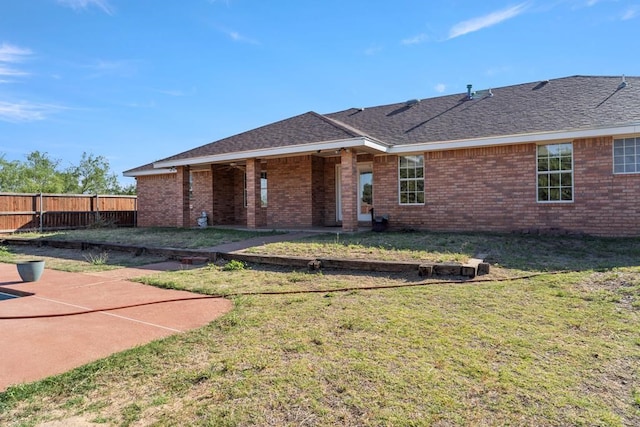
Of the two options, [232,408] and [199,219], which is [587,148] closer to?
[232,408]

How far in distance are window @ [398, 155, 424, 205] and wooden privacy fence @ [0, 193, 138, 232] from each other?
55.7ft

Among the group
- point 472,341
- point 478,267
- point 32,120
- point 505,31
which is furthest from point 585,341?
point 32,120

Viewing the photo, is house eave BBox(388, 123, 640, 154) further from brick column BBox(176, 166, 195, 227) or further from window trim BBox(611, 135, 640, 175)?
brick column BBox(176, 166, 195, 227)

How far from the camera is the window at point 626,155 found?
1036cm

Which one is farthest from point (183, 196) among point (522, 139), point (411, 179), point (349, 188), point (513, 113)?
point (513, 113)

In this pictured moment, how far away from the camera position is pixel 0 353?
155 inches

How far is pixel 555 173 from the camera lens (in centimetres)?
1124

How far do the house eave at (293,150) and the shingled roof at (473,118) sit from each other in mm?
117

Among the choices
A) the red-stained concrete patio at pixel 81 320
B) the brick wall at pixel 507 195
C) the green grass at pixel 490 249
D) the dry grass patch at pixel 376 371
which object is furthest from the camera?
the brick wall at pixel 507 195

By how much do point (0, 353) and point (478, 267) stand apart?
6.80 metres

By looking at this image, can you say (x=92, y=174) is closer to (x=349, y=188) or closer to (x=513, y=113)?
(x=349, y=188)

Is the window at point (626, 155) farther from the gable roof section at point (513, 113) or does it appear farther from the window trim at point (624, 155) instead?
the gable roof section at point (513, 113)

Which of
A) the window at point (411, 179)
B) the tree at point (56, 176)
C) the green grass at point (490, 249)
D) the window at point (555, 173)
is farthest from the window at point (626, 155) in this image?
the tree at point (56, 176)

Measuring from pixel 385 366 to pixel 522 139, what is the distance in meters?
10.0
